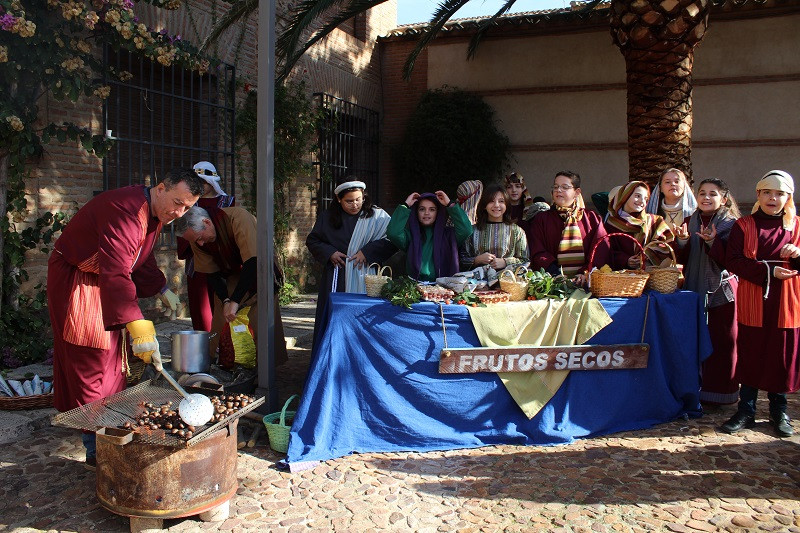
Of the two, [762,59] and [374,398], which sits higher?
[762,59]

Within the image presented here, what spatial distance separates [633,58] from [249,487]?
5682mm

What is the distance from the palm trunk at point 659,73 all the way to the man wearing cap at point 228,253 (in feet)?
13.8

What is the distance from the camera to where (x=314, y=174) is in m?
10.4

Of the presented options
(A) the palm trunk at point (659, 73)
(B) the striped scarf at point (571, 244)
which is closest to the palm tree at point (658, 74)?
(A) the palm trunk at point (659, 73)

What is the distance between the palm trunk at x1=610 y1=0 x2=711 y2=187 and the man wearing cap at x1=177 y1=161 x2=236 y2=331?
4.28m

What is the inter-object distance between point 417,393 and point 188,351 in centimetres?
140

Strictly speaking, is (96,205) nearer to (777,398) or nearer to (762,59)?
(777,398)

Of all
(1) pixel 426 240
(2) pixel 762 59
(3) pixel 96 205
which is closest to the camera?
(3) pixel 96 205

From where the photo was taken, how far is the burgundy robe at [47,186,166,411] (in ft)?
10.8

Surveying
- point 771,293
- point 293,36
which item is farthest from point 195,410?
point 293,36

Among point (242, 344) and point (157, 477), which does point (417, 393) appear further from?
point (157, 477)

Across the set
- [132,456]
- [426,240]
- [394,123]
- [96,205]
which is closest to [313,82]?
[394,123]

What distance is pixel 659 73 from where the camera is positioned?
22.2 feet

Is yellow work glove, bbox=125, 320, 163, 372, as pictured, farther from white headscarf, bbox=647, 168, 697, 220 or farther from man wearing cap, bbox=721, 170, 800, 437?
white headscarf, bbox=647, 168, 697, 220
